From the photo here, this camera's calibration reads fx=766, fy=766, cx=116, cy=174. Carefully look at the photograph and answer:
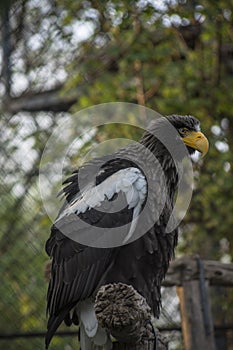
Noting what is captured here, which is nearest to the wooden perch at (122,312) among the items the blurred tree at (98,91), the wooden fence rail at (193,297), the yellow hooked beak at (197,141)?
the yellow hooked beak at (197,141)

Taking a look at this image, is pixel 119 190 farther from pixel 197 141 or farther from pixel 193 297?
pixel 193 297

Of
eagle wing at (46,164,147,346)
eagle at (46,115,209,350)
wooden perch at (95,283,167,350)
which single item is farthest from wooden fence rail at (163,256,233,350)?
wooden perch at (95,283,167,350)

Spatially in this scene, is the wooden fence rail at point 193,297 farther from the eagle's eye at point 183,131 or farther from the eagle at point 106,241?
the eagle's eye at point 183,131

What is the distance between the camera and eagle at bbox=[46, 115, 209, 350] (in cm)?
352

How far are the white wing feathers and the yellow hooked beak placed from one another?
49cm

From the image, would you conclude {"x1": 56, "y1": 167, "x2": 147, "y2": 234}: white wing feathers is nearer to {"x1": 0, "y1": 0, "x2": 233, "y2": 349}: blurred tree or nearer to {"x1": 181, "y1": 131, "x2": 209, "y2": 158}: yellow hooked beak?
{"x1": 181, "y1": 131, "x2": 209, "y2": 158}: yellow hooked beak

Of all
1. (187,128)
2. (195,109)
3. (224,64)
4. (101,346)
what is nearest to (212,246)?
(195,109)

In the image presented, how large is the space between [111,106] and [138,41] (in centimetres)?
52

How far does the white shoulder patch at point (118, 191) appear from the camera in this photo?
11.5 ft

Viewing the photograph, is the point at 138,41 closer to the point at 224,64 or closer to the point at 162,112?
the point at 162,112

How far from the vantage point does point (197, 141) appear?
3.96 m

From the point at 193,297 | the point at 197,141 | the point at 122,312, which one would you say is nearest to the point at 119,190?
the point at 197,141

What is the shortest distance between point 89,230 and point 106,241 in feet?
0.34

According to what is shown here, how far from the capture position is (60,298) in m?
3.51
